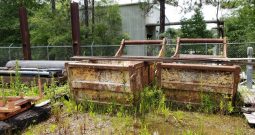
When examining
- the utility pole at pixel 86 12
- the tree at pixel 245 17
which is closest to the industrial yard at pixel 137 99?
the tree at pixel 245 17

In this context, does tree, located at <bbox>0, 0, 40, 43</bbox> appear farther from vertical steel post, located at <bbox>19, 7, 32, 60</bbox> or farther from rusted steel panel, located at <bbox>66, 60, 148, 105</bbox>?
rusted steel panel, located at <bbox>66, 60, 148, 105</bbox>

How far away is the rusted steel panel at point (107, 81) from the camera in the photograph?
4.73m

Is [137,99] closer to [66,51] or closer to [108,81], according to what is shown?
[108,81]

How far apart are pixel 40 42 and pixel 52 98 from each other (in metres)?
18.5

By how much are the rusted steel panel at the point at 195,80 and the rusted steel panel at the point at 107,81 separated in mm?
462

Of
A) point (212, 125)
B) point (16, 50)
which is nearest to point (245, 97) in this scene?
point (212, 125)

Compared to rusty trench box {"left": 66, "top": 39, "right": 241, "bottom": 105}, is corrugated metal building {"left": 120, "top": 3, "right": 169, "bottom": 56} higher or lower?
higher

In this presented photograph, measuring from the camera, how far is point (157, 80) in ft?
17.1

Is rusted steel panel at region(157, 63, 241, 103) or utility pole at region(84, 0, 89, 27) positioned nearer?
rusted steel panel at region(157, 63, 241, 103)

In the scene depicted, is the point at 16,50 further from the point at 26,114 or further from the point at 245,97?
the point at 245,97

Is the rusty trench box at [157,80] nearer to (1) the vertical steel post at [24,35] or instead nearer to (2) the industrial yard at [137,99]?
(2) the industrial yard at [137,99]

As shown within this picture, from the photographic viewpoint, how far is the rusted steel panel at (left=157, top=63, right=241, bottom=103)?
15.3ft

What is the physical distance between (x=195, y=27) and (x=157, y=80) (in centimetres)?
1726

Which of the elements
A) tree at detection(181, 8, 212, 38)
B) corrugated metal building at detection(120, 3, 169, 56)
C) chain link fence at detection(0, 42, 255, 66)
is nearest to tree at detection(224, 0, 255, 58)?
chain link fence at detection(0, 42, 255, 66)
